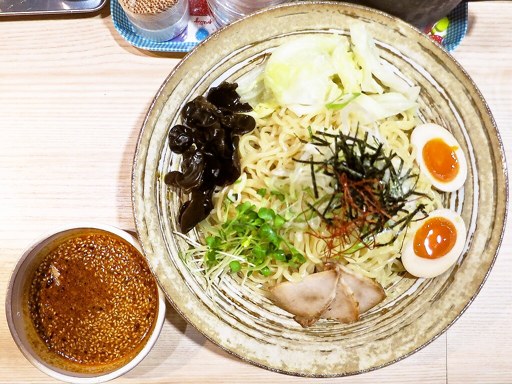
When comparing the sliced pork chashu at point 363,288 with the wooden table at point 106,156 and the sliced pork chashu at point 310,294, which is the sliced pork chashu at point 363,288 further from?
the wooden table at point 106,156

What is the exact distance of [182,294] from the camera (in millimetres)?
2057

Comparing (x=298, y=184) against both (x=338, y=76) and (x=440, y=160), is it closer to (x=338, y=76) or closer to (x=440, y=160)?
(x=338, y=76)

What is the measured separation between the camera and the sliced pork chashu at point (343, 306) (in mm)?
2109

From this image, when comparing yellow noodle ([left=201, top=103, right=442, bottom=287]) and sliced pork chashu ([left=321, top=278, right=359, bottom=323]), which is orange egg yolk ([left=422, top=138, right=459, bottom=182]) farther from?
sliced pork chashu ([left=321, top=278, right=359, bottom=323])

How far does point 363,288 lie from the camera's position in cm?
212

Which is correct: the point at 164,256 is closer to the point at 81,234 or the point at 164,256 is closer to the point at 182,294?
the point at 182,294

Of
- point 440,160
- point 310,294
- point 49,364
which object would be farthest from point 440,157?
point 49,364

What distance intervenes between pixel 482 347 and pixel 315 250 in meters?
0.91

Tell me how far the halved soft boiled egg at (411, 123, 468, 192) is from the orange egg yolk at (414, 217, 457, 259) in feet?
0.49

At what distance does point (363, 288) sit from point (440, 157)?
2.09ft

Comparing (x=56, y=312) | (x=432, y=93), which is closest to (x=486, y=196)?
(x=432, y=93)

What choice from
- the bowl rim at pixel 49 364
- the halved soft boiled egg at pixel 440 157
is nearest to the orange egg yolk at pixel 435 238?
the halved soft boiled egg at pixel 440 157

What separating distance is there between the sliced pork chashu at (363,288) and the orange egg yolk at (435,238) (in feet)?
0.76

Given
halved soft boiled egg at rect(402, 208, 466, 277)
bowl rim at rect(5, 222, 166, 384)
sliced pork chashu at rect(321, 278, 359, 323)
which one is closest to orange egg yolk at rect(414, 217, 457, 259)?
halved soft boiled egg at rect(402, 208, 466, 277)
